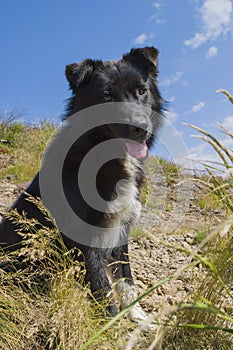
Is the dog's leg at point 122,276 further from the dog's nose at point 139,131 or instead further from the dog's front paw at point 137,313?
the dog's nose at point 139,131

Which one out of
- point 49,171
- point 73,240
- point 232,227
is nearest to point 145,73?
point 49,171

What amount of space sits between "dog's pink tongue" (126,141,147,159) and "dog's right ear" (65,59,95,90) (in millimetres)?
617

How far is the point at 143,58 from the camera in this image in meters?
3.28

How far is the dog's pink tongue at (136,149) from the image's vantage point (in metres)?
3.16

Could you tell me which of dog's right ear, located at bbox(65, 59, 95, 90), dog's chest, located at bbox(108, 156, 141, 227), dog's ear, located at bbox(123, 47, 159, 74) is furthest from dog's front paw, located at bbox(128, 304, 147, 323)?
dog's ear, located at bbox(123, 47, 159, 74)

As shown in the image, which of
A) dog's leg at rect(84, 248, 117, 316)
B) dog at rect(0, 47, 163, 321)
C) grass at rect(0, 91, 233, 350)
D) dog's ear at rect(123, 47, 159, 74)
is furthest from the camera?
dog's ear at rect(123, 47, 159, 74)

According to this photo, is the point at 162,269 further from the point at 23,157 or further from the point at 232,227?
the point at 23,157

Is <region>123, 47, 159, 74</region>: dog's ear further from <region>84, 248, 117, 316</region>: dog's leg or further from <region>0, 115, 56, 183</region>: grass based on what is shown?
<region>0, 115, 56, 183</region>: grass

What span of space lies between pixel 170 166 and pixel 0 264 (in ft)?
20.0

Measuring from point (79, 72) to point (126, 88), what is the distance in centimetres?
39

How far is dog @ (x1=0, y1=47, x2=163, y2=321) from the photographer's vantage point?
9.23 ft

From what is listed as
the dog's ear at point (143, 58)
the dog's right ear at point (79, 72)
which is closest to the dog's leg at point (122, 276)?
the dog's right ear at point (79, 72)

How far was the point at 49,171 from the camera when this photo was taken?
2.99 meters

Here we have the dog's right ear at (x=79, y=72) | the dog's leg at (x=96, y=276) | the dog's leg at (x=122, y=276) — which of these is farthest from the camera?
the dog's right ear at (x=79, y=72)
